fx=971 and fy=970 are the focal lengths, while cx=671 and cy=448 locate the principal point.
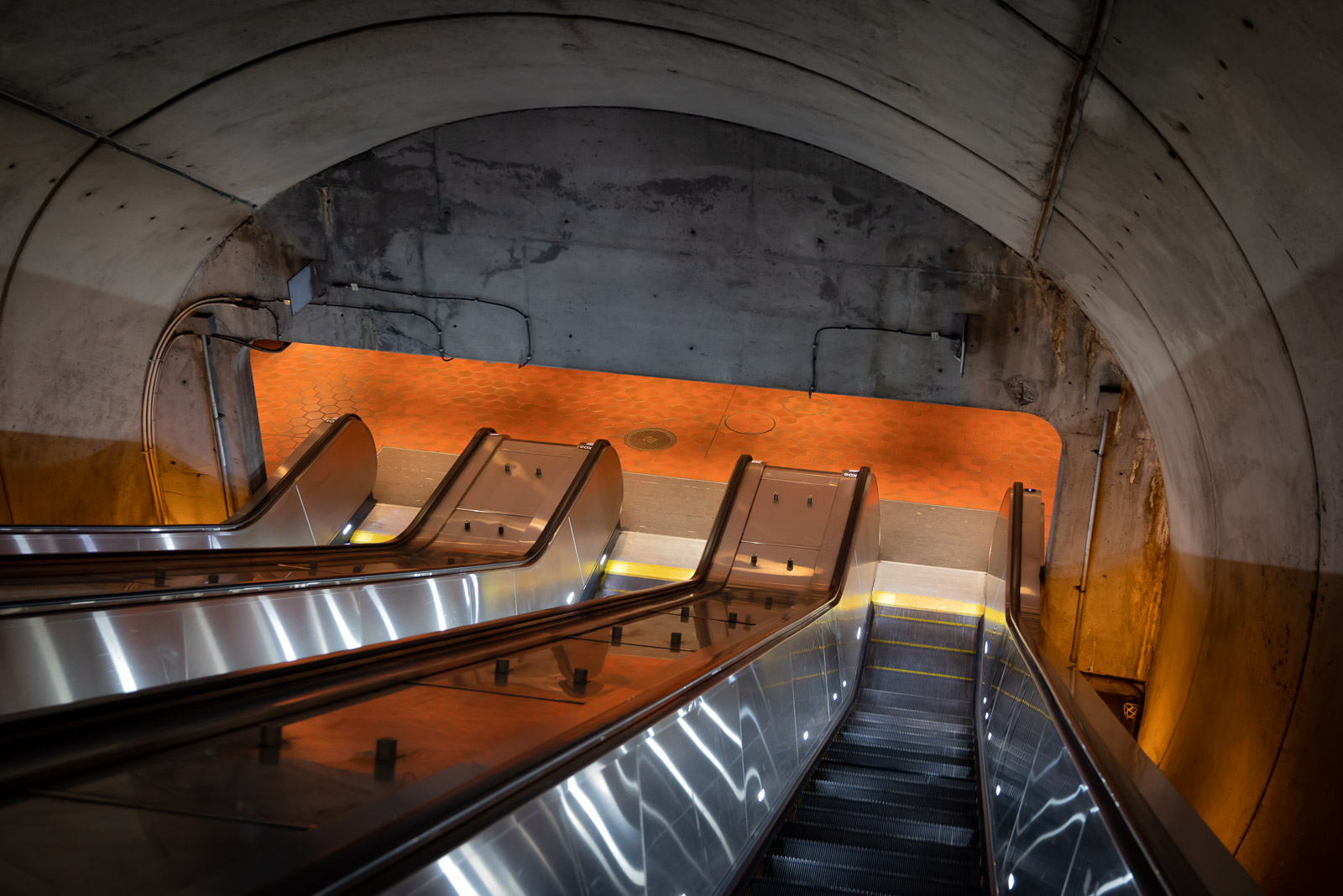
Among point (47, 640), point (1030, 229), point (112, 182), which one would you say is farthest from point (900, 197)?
point (47, 640)

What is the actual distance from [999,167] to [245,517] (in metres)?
5.05

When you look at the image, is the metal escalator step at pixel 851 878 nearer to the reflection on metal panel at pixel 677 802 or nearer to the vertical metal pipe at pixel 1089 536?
the reflection on metal panel at pixel 677 802

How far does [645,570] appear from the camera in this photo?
771 cm

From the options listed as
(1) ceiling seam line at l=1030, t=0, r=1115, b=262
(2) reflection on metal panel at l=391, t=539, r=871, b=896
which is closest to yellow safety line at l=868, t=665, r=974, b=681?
(2) reflection on metal panel at l=391, t=539, r=871, b=896

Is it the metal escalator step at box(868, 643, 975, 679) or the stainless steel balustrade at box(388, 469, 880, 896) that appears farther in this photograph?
the metal escalator step at box(868, 643, 975, 679)

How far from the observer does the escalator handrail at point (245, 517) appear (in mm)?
4359

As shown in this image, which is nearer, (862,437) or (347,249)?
(347,249)

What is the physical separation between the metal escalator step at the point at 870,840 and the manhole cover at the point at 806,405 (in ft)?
22.6

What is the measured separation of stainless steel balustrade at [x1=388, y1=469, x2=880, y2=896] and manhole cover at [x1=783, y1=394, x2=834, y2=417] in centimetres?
581

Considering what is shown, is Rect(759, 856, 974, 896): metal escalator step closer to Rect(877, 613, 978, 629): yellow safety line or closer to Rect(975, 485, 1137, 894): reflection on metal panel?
Rect(975, 485, 1137, 894): reflection on metal panel

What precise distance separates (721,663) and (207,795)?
1.65m

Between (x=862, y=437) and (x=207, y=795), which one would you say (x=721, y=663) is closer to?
(x=207, y=795)

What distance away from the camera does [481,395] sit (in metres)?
10.6

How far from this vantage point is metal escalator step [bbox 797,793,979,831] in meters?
3.93
